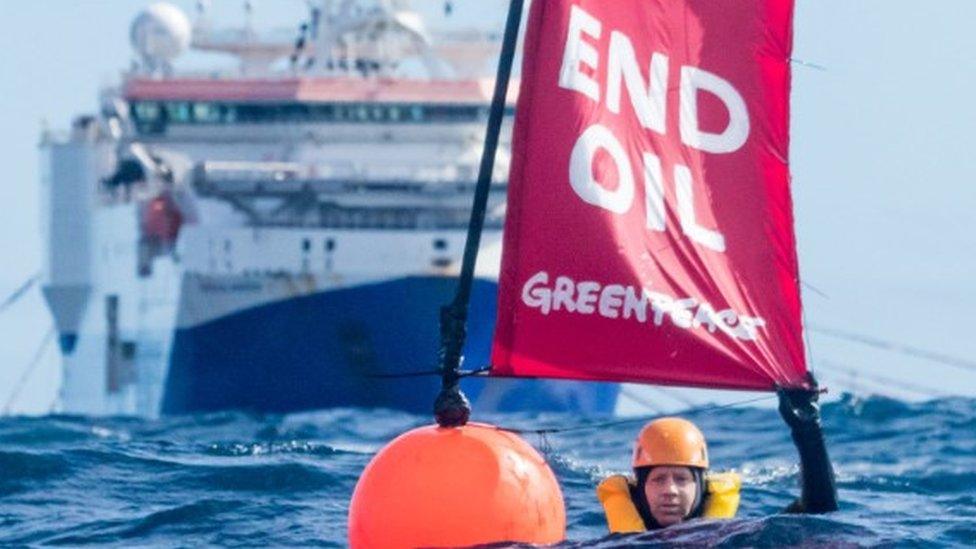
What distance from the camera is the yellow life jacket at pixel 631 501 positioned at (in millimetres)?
13133

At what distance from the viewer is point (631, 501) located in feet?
43.2

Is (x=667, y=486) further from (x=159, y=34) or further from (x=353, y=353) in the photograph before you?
(x=159, y=34)

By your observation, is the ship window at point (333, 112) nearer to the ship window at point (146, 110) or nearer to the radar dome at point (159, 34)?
the ship window at point (146, 110)

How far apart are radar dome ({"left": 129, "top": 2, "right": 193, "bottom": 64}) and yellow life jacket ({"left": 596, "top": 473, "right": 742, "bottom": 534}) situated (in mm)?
48926

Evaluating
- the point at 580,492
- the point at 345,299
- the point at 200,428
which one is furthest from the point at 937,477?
the point at 345,299

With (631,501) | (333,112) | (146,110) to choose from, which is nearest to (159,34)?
(146,110)

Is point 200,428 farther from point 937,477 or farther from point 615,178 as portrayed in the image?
point 615,178

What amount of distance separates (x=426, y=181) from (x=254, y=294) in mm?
3911

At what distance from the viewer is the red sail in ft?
40.3

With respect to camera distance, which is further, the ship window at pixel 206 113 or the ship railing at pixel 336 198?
the ship window at pixel 206 113

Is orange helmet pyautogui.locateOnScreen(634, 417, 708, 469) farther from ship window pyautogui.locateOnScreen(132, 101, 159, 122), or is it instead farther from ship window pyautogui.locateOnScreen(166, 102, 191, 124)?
ship window pyautogui.locateOnScreen(132, 101, 159, 122)

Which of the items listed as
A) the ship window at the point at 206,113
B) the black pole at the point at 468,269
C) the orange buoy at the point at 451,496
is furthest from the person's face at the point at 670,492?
the ship window at the point at 206,113

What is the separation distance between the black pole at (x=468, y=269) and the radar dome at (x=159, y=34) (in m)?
49.2

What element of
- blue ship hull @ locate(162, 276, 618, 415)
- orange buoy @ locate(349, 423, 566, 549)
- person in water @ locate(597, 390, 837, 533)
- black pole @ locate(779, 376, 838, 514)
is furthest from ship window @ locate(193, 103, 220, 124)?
black pole @ locate(779, 376, 838, 514)
